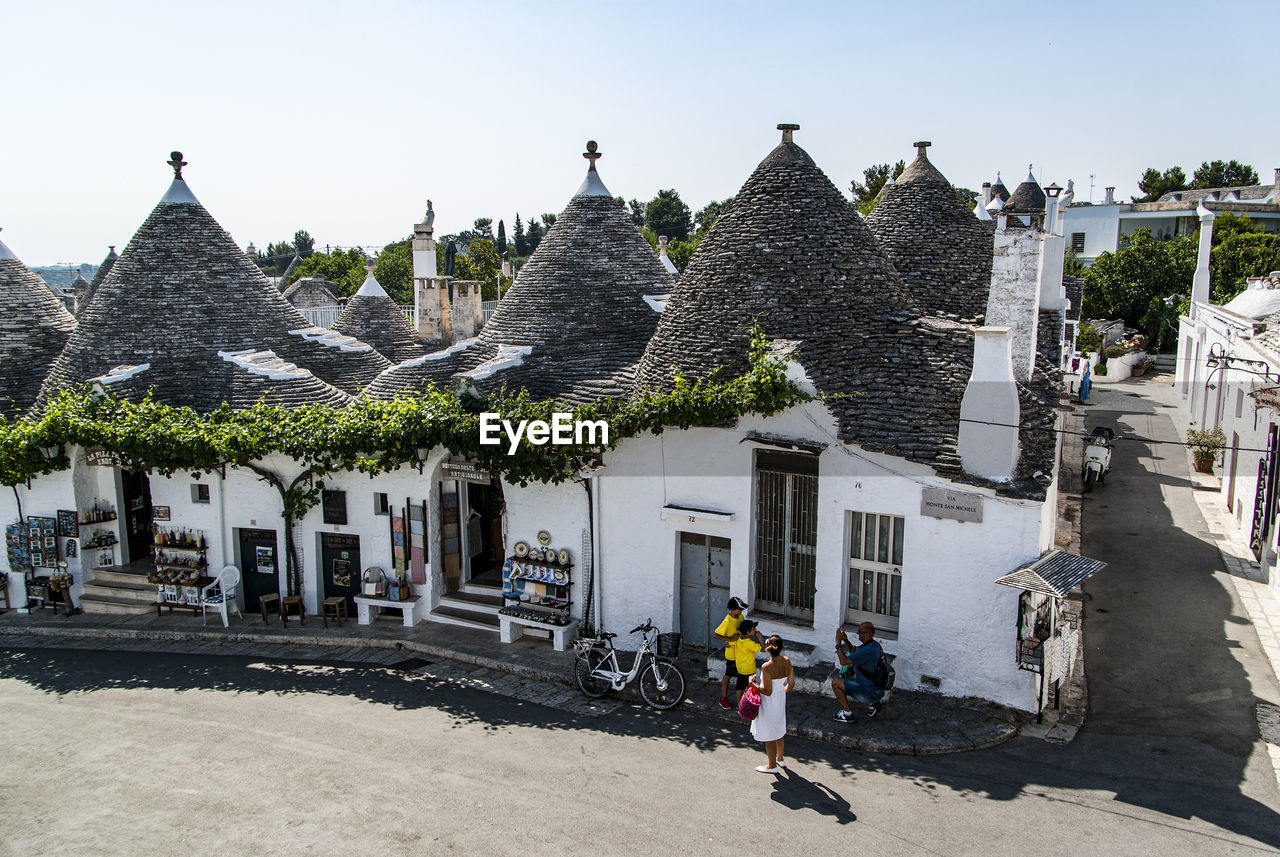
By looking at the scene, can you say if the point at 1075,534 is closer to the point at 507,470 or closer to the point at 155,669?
the point at 507,470

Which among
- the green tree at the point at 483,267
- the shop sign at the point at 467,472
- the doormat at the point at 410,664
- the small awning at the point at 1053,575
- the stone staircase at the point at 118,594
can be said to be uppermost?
the green tree at the point at 483,267

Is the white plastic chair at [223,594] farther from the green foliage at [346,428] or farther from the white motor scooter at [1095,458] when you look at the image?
the white motor scooter at [1095,458]

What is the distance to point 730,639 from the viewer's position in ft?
36.2

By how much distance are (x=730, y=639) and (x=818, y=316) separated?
450cm

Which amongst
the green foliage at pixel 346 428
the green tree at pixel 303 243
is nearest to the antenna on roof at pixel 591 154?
the green foliage at pixel 346 428

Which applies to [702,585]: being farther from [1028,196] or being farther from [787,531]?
[1028,196]

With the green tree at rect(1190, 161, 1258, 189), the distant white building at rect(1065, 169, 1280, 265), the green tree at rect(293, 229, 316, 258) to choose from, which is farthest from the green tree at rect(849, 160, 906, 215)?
the green tree at rect(293, 229, 316, 258)

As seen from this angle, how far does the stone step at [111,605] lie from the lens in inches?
624

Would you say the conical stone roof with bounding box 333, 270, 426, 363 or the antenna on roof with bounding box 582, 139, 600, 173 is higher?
the antenna on roof with bounding box 582, 139, 600, 173

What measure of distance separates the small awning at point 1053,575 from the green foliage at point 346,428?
3325 millimetres

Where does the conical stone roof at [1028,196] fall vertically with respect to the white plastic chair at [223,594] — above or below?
above

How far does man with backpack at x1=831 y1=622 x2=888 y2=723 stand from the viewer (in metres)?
10.6

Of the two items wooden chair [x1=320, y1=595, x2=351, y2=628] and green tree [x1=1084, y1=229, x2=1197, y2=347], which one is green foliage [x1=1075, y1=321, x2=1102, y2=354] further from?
wooden chair [x1=320, y1=595, x2=351, y2=628]

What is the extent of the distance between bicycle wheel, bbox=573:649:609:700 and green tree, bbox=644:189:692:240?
75.3 metres
